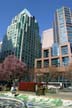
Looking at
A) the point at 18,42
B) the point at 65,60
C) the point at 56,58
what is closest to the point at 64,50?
the point at 65,60

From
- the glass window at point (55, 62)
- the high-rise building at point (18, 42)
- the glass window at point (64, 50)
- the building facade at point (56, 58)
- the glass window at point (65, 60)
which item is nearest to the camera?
the building facade at point (56, 58)

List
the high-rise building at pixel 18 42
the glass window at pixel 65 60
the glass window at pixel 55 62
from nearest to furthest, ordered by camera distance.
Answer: the glass window at pixel 65 60 < the glass window at pixel 55 62 < the high-rise building at pixel 18 42

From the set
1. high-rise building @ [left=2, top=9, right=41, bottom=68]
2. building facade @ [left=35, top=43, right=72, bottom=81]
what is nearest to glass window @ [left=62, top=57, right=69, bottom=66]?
building facade @ [left=35, top=43, right=72, bottom=81]

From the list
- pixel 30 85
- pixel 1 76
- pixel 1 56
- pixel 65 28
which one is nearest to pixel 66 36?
pixel 65 28

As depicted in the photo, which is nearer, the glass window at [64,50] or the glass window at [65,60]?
the glass window at [65,60]

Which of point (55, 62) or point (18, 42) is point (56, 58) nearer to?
point (55, 62)

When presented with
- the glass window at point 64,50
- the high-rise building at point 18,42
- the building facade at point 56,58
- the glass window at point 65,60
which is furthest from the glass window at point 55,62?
the high-rise building at point 18,42

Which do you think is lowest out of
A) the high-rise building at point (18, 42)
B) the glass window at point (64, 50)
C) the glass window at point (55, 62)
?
the glass window at point (55, 62)

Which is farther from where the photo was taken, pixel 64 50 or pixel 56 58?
pixel 56 58

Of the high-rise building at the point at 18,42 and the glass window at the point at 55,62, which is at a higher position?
the high-rise building at the point at 18,42

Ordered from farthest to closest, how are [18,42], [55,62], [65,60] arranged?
1. [18,42]
2. [55,62]
3. [65,60]

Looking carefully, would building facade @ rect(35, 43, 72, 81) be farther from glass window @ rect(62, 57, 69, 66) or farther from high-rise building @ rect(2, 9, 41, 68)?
high-rise building @ rect(2, 9, 41, 68)

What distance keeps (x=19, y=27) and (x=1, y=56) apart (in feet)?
102

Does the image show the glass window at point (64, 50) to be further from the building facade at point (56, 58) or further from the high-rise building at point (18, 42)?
the high-rise building at point (18, 42)
